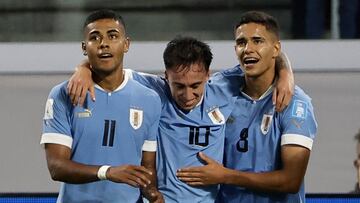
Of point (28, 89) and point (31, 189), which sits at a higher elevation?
point (28, 89)

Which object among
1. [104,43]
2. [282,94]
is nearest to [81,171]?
[104,43]

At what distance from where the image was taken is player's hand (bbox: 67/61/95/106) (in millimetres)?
3479

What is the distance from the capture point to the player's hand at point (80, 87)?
3.48 metres

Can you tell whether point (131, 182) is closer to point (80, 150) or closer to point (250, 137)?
point (80, 150)

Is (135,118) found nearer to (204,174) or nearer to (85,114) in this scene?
(85,114)

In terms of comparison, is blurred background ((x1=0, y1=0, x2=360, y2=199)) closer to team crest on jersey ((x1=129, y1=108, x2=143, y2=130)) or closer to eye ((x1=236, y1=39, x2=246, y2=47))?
eye ((x1=236, y1=39, x2=246, y2=47))

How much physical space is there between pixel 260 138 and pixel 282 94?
0.57 feet

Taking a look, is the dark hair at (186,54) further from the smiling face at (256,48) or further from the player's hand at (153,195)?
the player's hand at (153,195)

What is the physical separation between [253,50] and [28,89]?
154cm

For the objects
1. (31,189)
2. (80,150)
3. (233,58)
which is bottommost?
(31,189)

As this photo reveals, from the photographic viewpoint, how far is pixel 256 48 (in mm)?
3582

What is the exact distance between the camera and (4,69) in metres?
4.77

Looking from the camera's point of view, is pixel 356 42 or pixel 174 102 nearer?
pixel 174 102

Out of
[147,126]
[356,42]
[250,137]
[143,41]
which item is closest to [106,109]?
[147,126]
